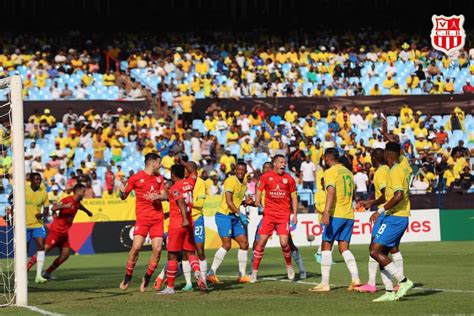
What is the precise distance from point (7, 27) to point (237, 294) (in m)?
37.4

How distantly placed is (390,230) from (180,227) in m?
3.79

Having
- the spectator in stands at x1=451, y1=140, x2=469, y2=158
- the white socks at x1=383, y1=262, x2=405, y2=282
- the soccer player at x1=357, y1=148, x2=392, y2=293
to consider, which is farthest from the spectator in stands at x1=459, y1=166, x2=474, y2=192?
the white socks at x1=383, y1=262, x2=405, y2=282

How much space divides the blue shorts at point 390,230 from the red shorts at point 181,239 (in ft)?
11.6

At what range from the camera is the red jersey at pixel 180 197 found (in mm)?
16672

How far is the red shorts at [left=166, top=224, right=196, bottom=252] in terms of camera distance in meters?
→ 16.9

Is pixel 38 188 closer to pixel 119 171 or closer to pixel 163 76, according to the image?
pixel 119 171

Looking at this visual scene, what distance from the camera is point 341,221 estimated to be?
1694 cm

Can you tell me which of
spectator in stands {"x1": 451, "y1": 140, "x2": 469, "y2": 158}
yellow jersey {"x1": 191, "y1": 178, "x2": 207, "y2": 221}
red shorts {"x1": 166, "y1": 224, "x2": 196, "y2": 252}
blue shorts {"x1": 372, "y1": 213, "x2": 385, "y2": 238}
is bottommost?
red shorts {"x1": 166, "y1": 224, "x2": 196, "y2": 252}

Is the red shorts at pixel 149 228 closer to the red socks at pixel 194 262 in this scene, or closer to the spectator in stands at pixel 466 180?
the red socks at pixel 194 262

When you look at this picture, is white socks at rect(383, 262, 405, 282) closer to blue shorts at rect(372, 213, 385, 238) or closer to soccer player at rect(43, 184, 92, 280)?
blue shorts at rect(372, 213, 385, 238)

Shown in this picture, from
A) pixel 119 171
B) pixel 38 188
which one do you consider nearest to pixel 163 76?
pixel 119 171

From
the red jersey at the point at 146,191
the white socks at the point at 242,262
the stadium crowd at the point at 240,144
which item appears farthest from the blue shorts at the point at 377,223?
the stadium crowd at the point at 240,144

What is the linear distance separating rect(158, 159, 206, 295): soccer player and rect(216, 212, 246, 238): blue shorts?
102 inches

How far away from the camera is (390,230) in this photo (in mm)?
14883
